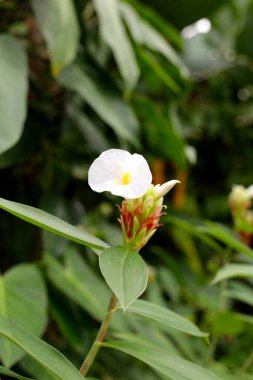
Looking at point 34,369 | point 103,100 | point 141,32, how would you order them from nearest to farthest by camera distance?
point 34,369 < point 103,100 < point 141,32

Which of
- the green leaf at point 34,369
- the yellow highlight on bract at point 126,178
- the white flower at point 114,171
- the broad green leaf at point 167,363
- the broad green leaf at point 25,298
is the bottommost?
the green leaf at point 34,369

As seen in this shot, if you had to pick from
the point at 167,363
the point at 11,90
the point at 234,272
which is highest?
the point at 11,90

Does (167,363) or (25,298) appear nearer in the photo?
(167,363)

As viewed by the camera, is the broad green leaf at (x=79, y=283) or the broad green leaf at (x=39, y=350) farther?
the broad green leaf at (x=79, y=283)

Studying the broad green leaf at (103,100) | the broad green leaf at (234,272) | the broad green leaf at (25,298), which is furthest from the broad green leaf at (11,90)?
the broad green leaf at (234,272)

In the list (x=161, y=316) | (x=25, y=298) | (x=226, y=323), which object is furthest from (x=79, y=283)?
(x=161, y=316)

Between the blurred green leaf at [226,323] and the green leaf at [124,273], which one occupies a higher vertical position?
the green leaf at [124,273]

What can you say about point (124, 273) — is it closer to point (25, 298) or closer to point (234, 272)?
point (234, 272)

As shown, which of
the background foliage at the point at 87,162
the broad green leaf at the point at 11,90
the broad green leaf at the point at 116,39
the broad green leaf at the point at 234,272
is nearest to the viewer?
the broad green leaf at the point at 234,272

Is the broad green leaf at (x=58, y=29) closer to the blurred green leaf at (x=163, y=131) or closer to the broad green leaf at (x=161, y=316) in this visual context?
the blurred green leaf at (x=163, y=131)
